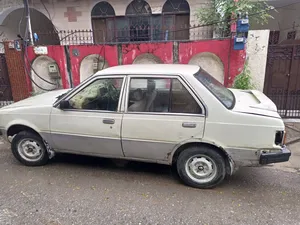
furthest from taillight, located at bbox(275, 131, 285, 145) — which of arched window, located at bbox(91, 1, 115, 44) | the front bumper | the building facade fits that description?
arched window, located at bbox(91, 1, 115, 44)

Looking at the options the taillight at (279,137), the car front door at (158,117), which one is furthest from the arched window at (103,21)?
the taillight at (279,137)

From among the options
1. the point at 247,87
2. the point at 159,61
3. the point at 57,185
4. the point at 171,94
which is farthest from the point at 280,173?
the point at 159,61

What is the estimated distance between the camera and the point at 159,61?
21.2ft

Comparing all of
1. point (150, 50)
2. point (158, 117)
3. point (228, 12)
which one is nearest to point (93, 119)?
point (158, 117)

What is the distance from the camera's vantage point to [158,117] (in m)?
3.04

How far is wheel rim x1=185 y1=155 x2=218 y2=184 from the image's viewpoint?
10.0 feet

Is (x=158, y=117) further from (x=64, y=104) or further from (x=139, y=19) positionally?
(x=139, y=19)

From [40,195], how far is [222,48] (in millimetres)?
5248

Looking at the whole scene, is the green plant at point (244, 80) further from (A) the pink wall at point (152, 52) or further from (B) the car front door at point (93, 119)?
(B) the car front door at point (93, 119)

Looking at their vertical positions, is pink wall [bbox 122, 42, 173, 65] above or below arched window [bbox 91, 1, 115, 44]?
below

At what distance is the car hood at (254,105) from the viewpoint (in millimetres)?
2857

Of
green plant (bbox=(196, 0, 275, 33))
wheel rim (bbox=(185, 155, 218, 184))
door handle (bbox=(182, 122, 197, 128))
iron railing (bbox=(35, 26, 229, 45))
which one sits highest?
green plant (bbox=(196, 0, 275, 33))

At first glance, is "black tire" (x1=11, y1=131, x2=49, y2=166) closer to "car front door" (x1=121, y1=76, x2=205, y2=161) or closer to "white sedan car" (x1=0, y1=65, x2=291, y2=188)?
"white sedan car" (x1=0, y1=65, x2=291, y2=188)

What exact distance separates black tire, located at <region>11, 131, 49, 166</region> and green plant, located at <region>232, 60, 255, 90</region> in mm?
4731
